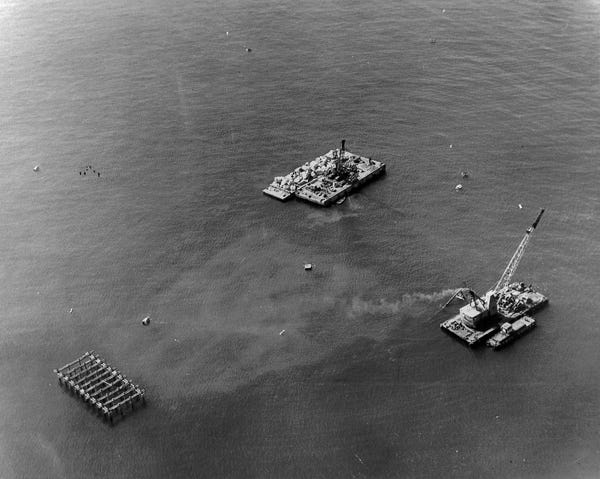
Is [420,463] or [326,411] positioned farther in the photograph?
[326,411]

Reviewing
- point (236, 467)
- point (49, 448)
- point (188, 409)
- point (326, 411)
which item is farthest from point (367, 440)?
point (49, 448)

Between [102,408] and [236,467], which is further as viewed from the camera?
[102,408]

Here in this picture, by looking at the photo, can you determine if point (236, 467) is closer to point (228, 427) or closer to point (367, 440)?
point (228, 427)

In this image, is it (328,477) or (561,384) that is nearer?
(328,477)

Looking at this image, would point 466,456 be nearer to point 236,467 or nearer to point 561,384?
point 561,384

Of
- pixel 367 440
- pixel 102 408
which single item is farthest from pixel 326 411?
pixel 102 408

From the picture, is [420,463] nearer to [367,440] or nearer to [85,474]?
[367,440]

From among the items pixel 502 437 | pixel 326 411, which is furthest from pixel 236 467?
pixel 502 437
